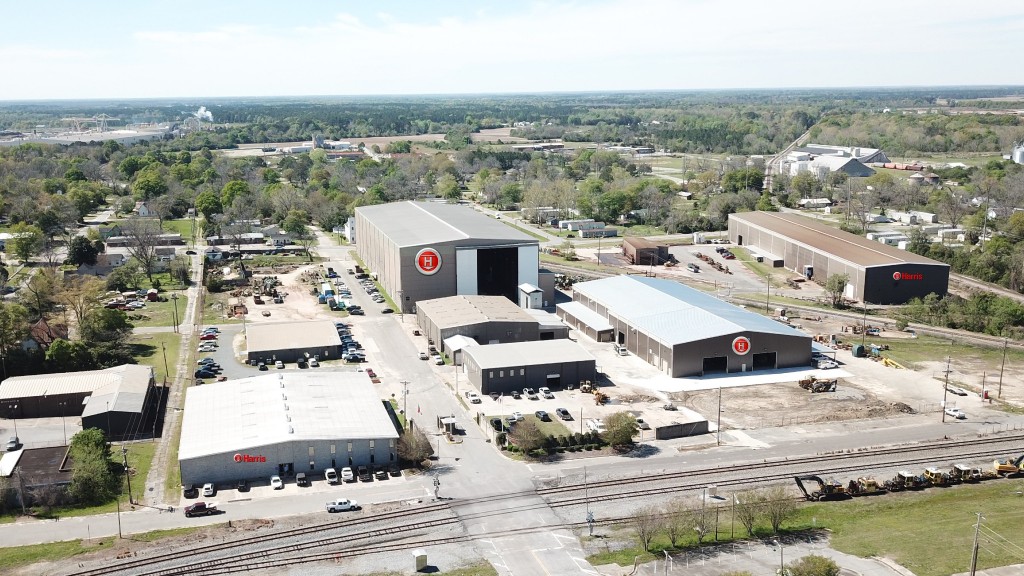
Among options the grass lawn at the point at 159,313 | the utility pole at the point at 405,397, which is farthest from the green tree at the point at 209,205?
the utility pole at the point at 405,397

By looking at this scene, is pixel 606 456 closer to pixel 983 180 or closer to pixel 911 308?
pixel 911 308

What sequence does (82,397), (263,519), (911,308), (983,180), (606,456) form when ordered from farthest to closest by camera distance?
(983,180), (911,308), (82,397), (606,456), (263,519)

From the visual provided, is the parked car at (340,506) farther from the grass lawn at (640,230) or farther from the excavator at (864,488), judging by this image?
the grass lawn at (640,230)

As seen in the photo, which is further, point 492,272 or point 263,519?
point 492,272

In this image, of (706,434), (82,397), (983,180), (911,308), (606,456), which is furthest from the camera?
(983,180)

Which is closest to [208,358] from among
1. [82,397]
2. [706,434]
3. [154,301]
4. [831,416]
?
[82,397]

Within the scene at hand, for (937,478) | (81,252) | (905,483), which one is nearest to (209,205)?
(81,252)
